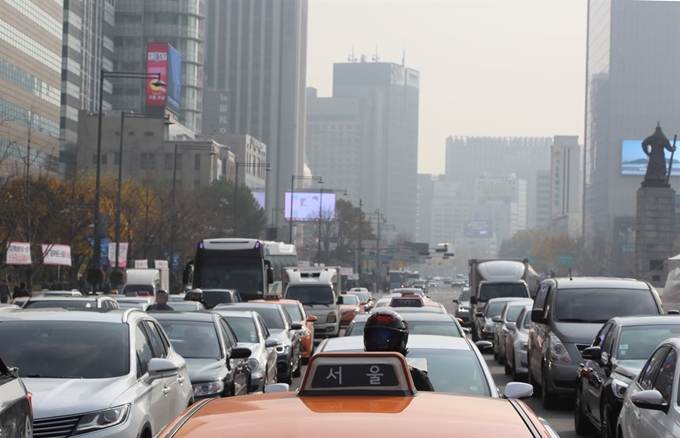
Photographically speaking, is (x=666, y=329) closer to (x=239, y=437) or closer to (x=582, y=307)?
(x=582, y=307)

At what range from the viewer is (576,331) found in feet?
58.6

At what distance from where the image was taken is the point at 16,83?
3366 inches

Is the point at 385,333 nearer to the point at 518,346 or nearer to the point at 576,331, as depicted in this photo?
the point at 576,331

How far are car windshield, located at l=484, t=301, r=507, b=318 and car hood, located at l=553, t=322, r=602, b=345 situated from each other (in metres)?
15.9

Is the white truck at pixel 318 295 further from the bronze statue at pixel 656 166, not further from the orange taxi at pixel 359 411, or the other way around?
the bronze statue at pixel 656 166

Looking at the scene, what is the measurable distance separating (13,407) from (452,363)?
3.99 metres

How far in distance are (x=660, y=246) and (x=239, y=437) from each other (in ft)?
230

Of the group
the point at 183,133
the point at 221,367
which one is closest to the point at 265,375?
the point at 221,367

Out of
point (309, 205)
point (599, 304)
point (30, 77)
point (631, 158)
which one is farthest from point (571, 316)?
point (631, 158)


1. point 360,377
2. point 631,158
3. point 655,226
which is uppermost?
point 631,158

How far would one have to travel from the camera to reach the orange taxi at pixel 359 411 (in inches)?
148

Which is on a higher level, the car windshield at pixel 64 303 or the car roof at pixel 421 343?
the car roof at pixel 421 343

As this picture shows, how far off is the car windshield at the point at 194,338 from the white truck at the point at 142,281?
36.5 m

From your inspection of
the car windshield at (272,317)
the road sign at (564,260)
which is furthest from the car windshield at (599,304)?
the road sign at (564,260)
